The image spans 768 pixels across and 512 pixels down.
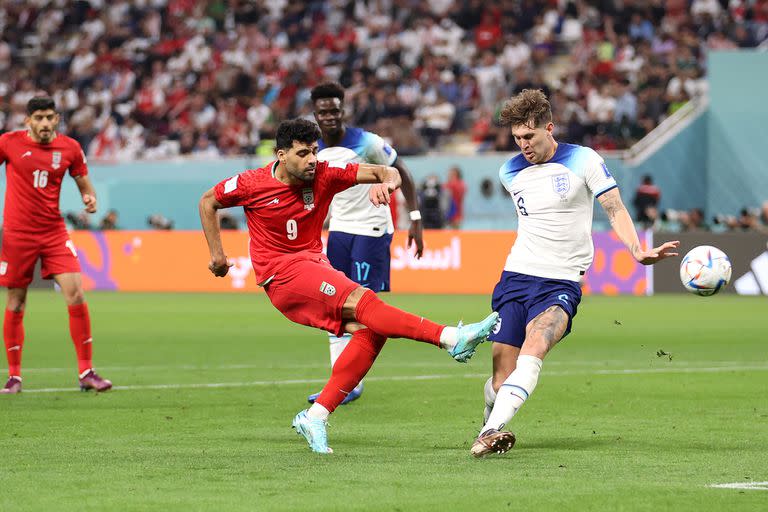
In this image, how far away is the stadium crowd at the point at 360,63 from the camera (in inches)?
1223

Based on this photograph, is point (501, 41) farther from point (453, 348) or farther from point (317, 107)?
point (453, 348)

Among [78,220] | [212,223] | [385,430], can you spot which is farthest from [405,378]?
[78,220]

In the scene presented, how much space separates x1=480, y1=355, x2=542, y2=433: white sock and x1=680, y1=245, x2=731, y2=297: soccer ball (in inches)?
49.1

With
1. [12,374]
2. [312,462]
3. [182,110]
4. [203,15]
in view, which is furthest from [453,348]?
[203,15]

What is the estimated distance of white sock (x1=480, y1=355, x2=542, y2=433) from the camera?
8.02m

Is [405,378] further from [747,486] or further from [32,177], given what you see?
[747,486]

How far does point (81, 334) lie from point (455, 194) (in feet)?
59.0

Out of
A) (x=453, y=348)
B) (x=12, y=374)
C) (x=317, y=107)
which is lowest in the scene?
(x=12, y=374)

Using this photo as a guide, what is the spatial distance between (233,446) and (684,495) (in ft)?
9.76

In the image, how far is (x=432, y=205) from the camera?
29219 millimetres

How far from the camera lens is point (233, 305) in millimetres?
25172

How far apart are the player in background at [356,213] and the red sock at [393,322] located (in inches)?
125

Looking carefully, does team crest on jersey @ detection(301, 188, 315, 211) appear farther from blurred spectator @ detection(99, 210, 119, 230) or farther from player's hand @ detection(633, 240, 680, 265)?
blurred spectator @ detection(99, 210, 119, 230)

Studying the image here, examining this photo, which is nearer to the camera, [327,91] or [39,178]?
[327,91]
